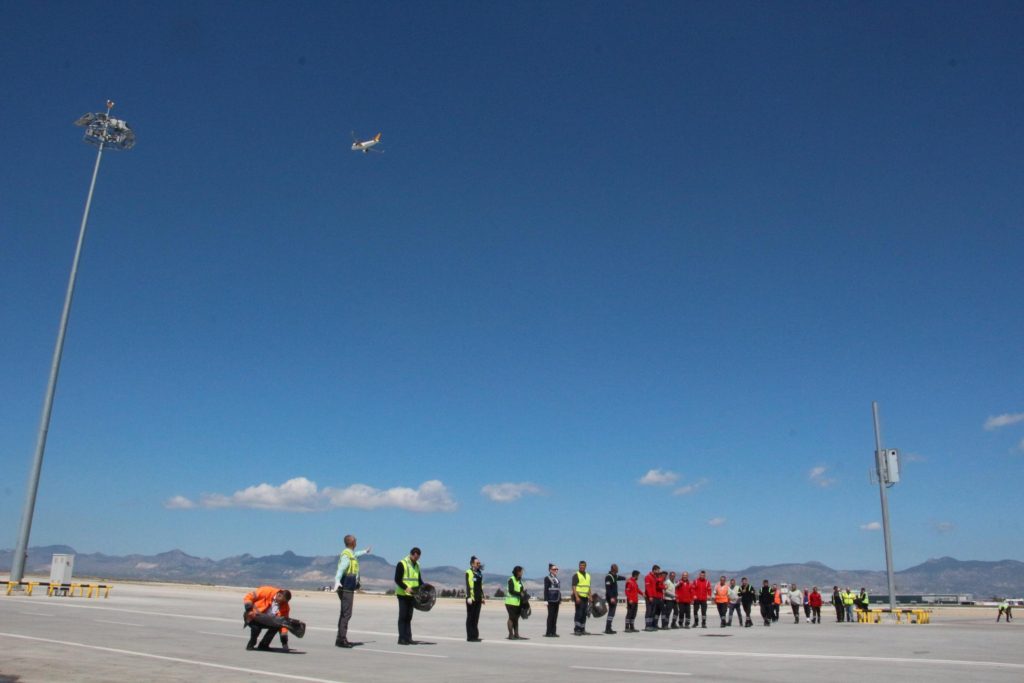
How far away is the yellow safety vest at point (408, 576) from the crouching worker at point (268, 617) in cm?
247

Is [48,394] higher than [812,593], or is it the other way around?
[48,394]

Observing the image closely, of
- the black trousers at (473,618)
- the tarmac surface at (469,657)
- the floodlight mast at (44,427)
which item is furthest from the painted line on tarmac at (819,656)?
the floodlight mast at (44,427)

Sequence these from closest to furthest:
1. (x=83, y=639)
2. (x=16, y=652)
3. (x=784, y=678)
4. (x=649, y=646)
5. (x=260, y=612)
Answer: (x=784, y=678)
(x=16, y=652)
(x=260, y=612)
(x=83, y=639)
(x=649, y=646)

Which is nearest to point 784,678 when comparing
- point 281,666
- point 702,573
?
point 281,666

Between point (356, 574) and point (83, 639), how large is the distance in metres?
4.95

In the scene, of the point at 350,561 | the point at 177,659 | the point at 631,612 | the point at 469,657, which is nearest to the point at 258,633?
the point at 177,659

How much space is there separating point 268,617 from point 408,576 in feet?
9.97

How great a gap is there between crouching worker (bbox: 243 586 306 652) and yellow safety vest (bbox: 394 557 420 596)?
2.47 m

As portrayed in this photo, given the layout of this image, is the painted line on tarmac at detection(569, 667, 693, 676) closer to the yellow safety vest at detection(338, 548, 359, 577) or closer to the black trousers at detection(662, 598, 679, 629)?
the yellow safety vest at detection(338, 548, 359, 577)

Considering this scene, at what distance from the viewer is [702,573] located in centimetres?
2538

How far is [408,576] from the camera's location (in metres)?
15.3

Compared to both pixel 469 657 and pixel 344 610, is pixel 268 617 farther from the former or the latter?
pixel 469 657

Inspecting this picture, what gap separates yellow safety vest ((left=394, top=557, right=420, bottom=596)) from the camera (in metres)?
15.2

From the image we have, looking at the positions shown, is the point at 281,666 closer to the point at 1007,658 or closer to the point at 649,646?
the point at 649,646
